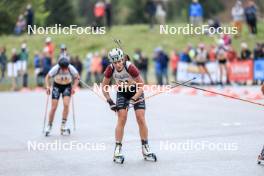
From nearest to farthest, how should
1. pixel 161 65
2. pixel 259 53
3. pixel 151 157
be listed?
pixel 151 157
pixel 259 53
pixel 161 65

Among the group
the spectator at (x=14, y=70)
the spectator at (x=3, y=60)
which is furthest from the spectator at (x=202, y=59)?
the spectator at (x=3, y=60)

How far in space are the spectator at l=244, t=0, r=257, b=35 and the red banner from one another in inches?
269

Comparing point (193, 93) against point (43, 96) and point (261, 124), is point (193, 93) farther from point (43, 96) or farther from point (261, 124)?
point (261, 124)

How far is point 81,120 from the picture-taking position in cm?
1977

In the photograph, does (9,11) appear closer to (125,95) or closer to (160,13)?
(160,13)

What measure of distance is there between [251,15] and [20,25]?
1406 cm

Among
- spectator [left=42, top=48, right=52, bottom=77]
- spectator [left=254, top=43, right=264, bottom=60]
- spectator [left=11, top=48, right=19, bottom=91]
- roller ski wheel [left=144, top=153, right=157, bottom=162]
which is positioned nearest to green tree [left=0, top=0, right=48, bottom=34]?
spectator [left=11, top=48, right=19, bottom=91]

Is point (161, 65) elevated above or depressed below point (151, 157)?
above

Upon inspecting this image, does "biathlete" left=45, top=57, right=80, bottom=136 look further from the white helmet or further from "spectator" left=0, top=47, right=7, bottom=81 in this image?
"spectator" left=0, top=47, right=7, bottom=81

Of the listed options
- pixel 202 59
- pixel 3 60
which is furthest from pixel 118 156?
pixel 3 60

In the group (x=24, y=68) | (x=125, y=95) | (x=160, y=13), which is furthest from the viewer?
(x=160, y=13)

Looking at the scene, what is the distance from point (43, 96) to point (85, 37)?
781 inches

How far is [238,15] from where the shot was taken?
40406mm

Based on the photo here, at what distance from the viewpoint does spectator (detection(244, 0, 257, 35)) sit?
127ft
